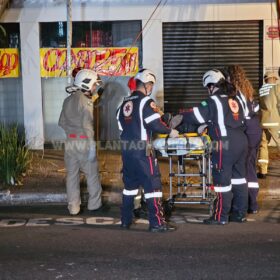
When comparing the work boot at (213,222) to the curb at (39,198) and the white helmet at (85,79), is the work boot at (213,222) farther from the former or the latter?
the white helmet at (85,79)

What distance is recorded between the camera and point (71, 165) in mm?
7781

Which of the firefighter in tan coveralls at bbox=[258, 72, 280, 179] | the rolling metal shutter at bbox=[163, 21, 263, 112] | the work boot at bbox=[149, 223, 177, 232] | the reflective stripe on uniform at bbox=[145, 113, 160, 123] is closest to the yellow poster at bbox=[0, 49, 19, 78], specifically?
the rolling metal shutter at bbox=[163, 21, 263, 112]

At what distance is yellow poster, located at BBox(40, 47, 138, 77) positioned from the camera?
11.8m

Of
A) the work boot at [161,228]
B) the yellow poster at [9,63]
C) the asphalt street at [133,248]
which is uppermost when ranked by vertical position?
the yellow poster at [9,63]

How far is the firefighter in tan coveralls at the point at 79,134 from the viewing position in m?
7.64

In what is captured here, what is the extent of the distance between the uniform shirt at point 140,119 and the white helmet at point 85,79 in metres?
0.92

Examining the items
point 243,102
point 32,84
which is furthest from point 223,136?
point 32,84

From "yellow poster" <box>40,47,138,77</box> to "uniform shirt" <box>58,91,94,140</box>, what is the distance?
4.19 m

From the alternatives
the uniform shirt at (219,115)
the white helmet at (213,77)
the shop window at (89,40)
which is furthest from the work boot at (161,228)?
the shop window at (89,40)

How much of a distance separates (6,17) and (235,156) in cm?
646

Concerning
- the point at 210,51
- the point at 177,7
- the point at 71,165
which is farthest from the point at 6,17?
the point at 71,165

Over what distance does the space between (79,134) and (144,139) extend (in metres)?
1.23

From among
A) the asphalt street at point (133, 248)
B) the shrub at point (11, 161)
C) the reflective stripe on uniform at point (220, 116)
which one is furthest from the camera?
the shrub at point (11, 161)

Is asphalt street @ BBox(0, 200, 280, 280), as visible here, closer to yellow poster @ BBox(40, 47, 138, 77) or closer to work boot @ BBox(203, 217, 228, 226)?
work boot @ BBox(203, 217, 228, 226)
